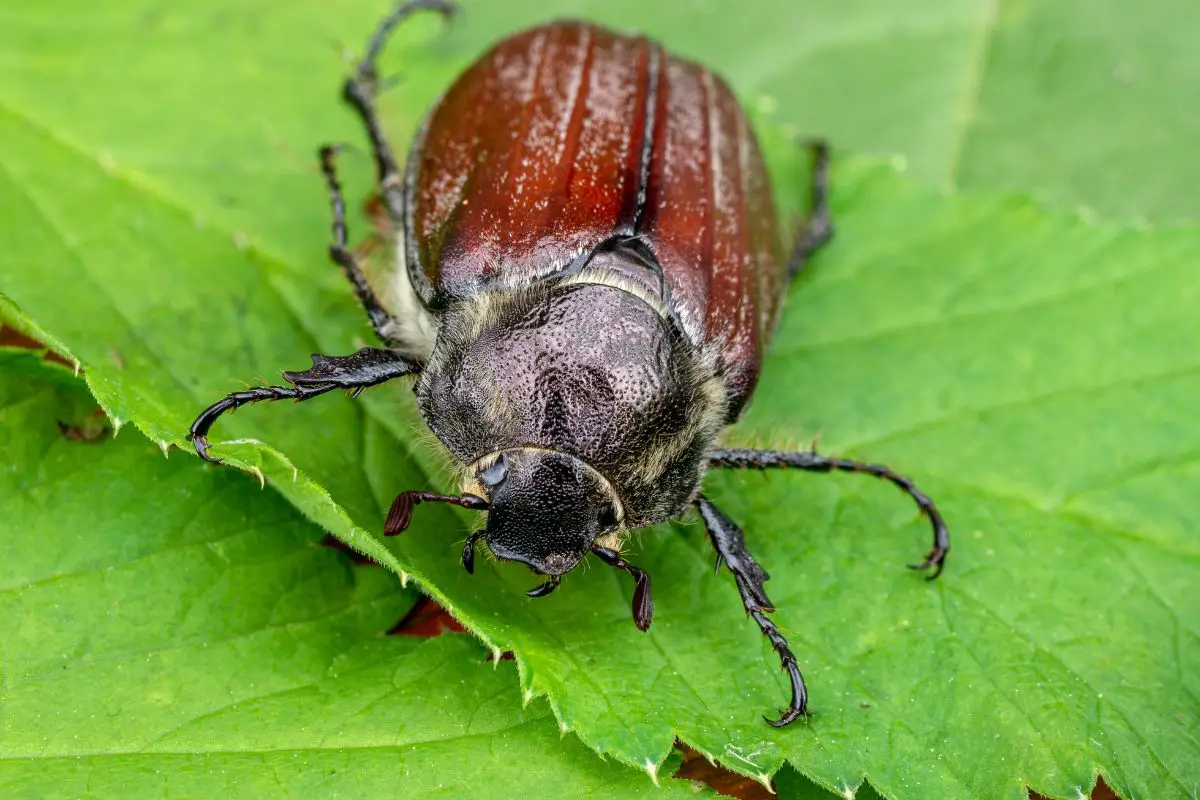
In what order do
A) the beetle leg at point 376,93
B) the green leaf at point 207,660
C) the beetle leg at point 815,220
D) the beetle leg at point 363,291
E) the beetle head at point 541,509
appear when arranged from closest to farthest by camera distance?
the green leaf at point 207,660
the beetle head at point 541,509
the beetle leg at point 363,291
the beetle leg at point 376,93
the beetle leg at point 815,220

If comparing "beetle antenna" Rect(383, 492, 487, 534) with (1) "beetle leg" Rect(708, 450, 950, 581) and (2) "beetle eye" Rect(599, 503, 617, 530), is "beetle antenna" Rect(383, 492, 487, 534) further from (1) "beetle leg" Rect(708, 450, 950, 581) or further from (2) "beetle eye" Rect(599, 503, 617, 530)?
(1) "beetle leg" Rect(708, 450, 950, 581)

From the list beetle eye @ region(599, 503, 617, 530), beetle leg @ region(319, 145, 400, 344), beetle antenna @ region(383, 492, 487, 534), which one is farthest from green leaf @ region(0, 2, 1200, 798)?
beetle eye @ region(599, 503, 617, 530)

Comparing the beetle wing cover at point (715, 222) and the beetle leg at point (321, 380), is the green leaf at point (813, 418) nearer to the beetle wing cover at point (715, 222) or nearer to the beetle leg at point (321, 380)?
the beetle leg at point (321, 380)

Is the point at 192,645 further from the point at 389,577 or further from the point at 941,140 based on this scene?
the point at 941,140

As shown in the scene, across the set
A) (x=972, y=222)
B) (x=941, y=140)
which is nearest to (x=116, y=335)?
(x=972, y=222)

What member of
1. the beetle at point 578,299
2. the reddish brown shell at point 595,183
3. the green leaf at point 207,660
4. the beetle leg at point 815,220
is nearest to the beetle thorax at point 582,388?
the beetle at point 578,299

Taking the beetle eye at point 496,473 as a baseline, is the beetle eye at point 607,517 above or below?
below

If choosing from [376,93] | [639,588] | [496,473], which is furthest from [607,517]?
[376,93]
